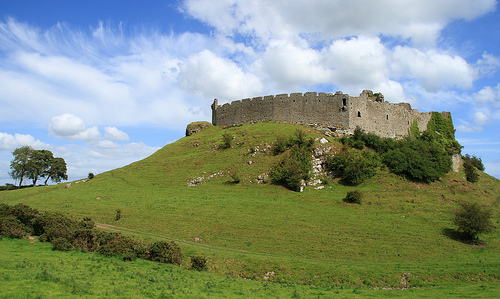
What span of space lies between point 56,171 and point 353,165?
59.8 m

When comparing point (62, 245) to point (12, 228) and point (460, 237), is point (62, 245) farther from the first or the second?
point (460, 237)

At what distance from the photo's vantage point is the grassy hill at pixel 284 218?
23797 mm

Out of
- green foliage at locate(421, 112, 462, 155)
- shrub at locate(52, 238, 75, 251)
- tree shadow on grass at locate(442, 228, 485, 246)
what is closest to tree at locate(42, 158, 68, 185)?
shrub at locate(52, 238, 75, 251)

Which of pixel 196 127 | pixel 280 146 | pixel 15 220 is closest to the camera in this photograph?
pixel 15 220

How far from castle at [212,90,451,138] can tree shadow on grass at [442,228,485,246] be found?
2656 cm

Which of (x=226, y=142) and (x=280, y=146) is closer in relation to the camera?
(x=280, y=146)

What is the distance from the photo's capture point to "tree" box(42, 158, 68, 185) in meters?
65.8

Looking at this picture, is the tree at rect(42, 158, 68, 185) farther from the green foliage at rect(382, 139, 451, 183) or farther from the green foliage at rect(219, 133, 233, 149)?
the green foliage at rect(382, 139, 451, 183)

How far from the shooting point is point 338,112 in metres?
58.5

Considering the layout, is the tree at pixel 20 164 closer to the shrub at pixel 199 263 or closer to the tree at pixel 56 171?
the tree at pixel 56 171

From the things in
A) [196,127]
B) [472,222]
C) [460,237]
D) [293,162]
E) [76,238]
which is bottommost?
[76,238]

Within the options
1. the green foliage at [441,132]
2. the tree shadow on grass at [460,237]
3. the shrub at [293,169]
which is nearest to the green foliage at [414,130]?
the green foliage at [441,132]

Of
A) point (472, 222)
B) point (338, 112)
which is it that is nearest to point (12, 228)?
point (472, 222)

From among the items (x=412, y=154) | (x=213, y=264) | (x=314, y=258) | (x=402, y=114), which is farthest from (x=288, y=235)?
(x=402, y=114)
